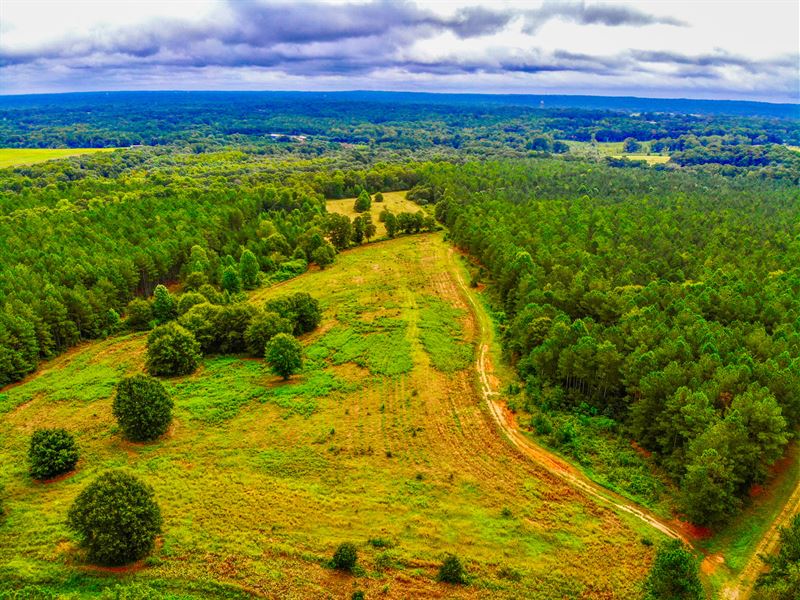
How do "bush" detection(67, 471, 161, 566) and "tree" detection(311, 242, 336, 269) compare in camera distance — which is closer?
"bush" detection(67, 471, 161, 566)

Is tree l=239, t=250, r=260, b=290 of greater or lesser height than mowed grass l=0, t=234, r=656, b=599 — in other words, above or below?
above

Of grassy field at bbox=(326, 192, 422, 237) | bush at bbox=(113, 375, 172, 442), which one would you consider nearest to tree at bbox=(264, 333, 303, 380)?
bush at bbox=(113, 375, 172, 442)

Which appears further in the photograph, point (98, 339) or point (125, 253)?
point (125, 253)

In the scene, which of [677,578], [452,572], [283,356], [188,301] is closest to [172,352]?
[283,356]

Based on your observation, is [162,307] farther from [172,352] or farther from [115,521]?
[115,521]

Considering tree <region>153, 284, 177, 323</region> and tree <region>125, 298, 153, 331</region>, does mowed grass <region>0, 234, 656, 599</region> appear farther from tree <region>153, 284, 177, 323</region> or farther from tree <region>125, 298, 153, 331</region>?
tree <region>153, 284, 177, 323</region>

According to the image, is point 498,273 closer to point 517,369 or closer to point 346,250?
point 517,369

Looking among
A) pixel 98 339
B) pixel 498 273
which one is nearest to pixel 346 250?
pixel 498 273
